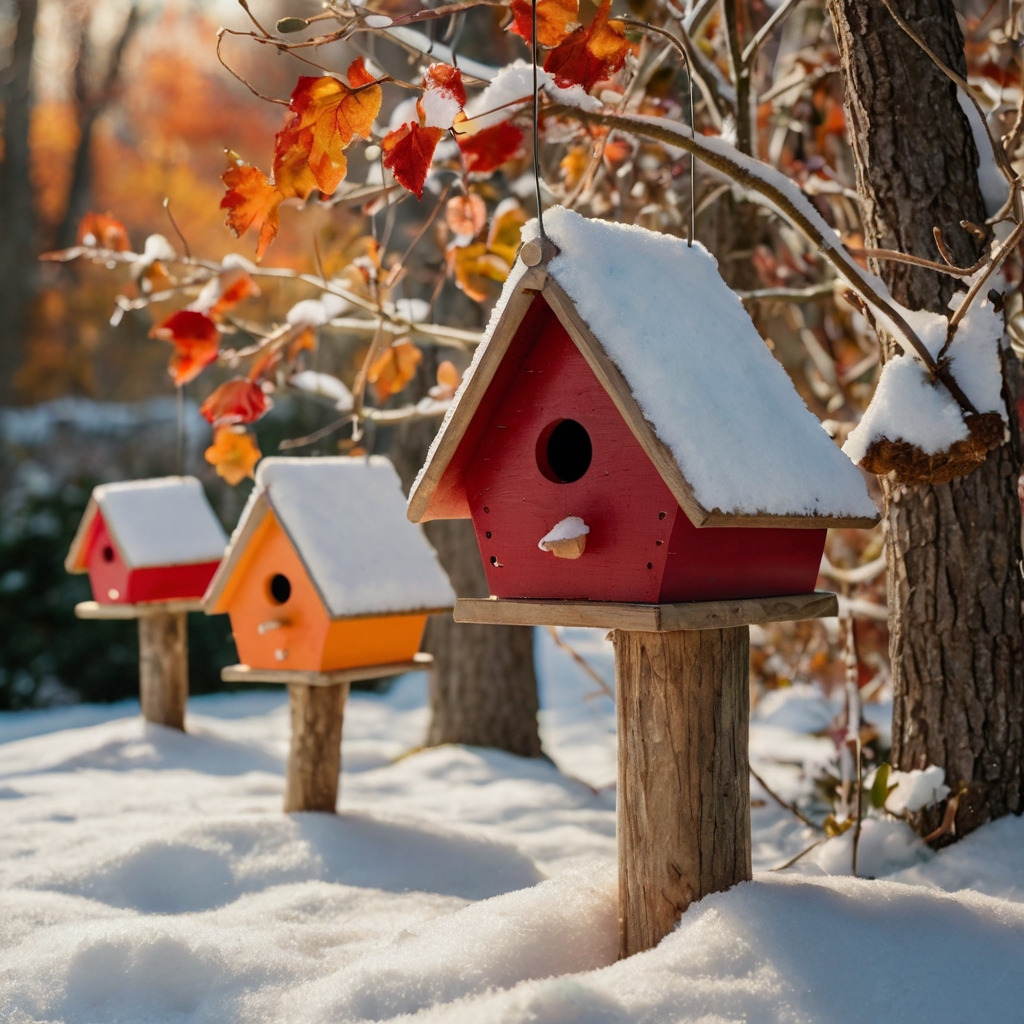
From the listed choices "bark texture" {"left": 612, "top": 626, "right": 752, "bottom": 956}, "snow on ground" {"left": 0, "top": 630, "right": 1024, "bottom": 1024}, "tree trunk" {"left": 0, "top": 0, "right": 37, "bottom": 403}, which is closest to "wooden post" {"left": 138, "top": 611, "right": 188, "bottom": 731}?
"snow on ground" {"left": 0, "top": 630, "right": 1024, "bottom": 1024}

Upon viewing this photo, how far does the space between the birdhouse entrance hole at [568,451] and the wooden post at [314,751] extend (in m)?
1.82

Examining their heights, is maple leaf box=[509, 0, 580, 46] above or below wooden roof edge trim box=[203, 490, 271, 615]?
above

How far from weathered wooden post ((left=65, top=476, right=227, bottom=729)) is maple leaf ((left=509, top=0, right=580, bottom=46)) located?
12.9 feet

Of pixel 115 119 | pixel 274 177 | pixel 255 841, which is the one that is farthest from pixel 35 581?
pixel 115 119

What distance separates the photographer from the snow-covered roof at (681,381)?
6.77ft

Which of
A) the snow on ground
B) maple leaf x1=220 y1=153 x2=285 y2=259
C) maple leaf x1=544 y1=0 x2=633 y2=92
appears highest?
maple leaf x1=544 y1=0 x2=633 y2=92

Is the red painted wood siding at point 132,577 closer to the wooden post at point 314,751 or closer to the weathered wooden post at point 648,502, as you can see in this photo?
the wooden post at point 314,751

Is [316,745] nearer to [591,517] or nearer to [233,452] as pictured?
[233,452]

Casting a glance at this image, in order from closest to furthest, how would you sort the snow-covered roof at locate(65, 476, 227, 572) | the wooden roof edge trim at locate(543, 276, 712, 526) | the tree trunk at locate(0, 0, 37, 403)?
the wooden roof edge trim at locate(543, 276, 712, 526)
the snow-covered roof at locate(65, 476, 227, 572)
the tree trunk at locate(0, 0, 37, 403)

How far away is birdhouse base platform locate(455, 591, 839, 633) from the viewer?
2.09 m

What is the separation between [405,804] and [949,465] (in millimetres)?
3022

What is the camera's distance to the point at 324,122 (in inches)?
82.3

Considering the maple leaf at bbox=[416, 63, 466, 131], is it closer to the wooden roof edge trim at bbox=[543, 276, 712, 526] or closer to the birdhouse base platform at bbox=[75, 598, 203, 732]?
the wooden roof edge trim at bbox=[543, 276, 712, 526]

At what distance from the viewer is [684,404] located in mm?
2113
